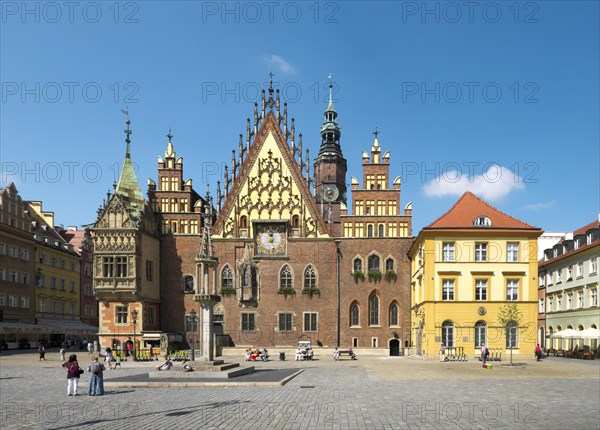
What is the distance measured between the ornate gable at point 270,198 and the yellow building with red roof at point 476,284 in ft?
45.4

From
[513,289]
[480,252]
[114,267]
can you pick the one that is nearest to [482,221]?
[480,252]

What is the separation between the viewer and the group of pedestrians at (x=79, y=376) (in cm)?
2367

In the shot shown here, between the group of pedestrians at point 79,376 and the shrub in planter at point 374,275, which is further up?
the shrub in planter at point 374,275

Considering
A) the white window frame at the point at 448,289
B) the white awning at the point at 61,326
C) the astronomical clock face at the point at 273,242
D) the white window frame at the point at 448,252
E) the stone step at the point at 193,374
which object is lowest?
the white awning at the point at 61,326

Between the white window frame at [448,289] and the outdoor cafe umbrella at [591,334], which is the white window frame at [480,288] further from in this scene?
the outdoor cafe umbrella at [591,334]

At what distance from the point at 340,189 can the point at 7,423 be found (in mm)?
94901

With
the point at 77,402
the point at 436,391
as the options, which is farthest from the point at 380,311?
the point at 77,402

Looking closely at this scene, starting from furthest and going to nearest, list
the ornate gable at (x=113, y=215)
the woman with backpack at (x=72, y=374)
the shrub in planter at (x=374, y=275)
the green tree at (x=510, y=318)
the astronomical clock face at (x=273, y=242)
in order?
1. the astronomical clock face at (x=273, y=242)
2. the shrub in planter at (x=374, y=275)
3. the ornate gable at (x=113, y=215)
4. the green tree at (x=510, y=318)
5. the woman with backpack at (x=72, y=374)

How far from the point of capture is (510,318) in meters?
49.1

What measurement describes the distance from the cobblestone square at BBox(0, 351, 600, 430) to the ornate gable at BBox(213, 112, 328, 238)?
30516 mm

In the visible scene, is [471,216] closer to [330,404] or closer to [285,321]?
[285,321]

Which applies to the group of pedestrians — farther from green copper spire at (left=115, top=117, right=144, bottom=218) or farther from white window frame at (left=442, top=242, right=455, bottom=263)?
green copper spire at (left=115, top=117, right=144, bottom=218)

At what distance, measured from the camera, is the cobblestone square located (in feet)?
56.6

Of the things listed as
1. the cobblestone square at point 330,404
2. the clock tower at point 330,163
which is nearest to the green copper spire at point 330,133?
the clock tower at point 330,163
